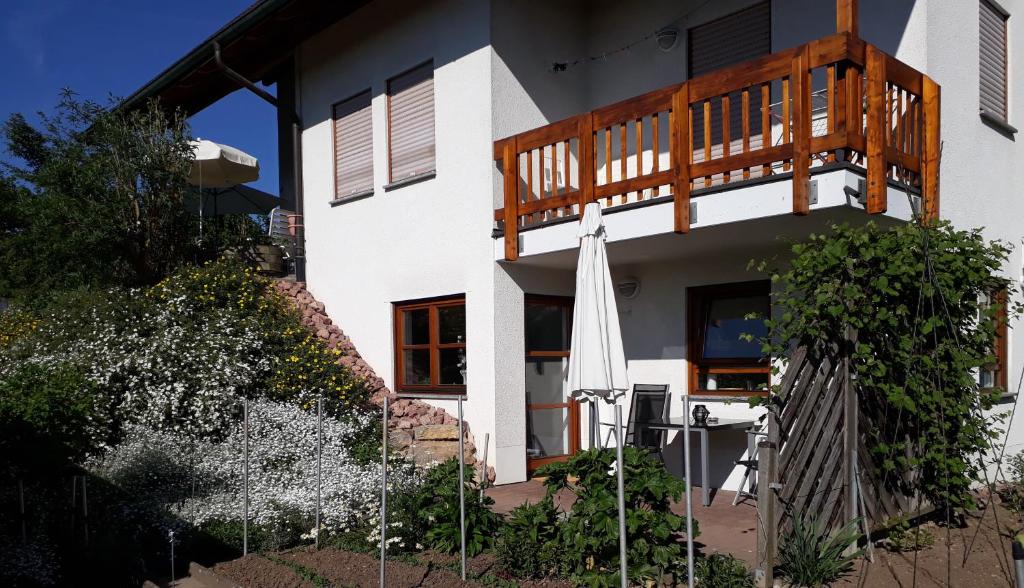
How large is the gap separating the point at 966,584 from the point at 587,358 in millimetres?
2881

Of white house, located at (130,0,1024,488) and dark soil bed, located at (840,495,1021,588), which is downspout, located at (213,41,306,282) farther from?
dark soil bed, located at (840,495,1021,588)

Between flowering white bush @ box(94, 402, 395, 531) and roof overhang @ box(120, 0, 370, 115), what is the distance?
5.41 meters

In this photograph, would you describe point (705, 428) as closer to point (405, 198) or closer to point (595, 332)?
point (595, 332)

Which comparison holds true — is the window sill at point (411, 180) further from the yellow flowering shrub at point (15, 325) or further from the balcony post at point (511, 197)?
the yellow flowering shrub at point (15, 325)

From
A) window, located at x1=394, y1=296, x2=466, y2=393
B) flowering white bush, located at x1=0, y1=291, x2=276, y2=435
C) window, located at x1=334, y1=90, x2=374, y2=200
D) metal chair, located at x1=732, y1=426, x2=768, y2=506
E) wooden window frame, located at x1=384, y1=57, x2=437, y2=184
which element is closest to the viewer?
metal chair, located at x1=732, y1=426, x2=768, y2=506

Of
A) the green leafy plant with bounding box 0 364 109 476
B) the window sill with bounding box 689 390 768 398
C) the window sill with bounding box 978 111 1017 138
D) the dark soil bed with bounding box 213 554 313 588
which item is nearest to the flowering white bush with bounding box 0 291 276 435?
the green leafy plant with bounding box 0 364 109 476

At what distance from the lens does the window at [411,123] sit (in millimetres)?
9508

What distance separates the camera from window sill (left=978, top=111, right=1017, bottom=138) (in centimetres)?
765

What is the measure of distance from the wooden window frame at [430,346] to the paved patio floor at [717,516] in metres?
1.53

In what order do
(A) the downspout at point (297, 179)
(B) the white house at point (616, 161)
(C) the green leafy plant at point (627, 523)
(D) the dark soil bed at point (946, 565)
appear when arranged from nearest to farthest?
(C) the green leafy plant at point (627, 523) < (D) the dark soil bed at point (946, 565) < (B) the white house at point (616, 161) < (A) the downspout at point (297, 179)

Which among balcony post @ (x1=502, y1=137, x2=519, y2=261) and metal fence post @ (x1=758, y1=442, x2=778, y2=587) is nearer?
metal fence post @ (x1=758, y1=442, x2=778, y2=587)

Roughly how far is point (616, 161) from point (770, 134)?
2874mm

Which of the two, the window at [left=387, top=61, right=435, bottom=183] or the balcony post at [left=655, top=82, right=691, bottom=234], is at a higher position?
the window at [left=387, top=61, right=435, bottom=183]

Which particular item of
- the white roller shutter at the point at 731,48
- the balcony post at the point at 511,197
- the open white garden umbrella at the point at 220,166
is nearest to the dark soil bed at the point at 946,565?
the white roller shutter at the point at 731,48
